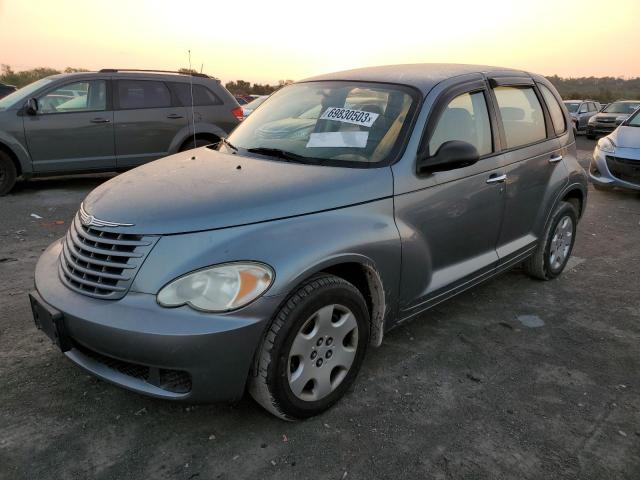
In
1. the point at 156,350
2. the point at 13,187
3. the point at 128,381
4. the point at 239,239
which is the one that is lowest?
the point at 13,187

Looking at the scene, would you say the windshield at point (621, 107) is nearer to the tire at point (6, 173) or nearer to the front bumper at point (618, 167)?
the front bumper at point (618, 167)

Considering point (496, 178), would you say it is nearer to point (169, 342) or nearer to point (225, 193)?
point (225, 193)

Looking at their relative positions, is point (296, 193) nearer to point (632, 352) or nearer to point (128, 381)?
point (128, 381)

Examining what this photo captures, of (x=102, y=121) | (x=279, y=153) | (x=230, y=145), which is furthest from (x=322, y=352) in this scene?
(x=102, y=121)

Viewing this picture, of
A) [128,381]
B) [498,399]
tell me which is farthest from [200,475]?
[498,399]

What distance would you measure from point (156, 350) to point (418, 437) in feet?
4.35

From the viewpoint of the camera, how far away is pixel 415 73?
355cm

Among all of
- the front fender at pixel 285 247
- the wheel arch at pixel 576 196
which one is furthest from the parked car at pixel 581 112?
the front fender at pixel 285 247

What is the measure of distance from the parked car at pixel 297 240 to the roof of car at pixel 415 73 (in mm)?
21

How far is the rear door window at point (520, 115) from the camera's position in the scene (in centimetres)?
384

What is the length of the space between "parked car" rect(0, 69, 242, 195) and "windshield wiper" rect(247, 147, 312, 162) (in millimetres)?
4129

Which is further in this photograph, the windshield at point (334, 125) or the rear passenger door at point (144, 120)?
the rear passenger door at point (144, 120)

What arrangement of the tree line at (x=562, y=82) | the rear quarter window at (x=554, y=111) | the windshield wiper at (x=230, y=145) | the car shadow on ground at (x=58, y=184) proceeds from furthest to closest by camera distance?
the tree line at (x=562, y=82) → the car shadow on ground at (x=58, y=184) → the rear quarter window at (x=554, y=111) → the windshield wiper at (x=230, y=145)

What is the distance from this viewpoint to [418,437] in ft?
8.57
